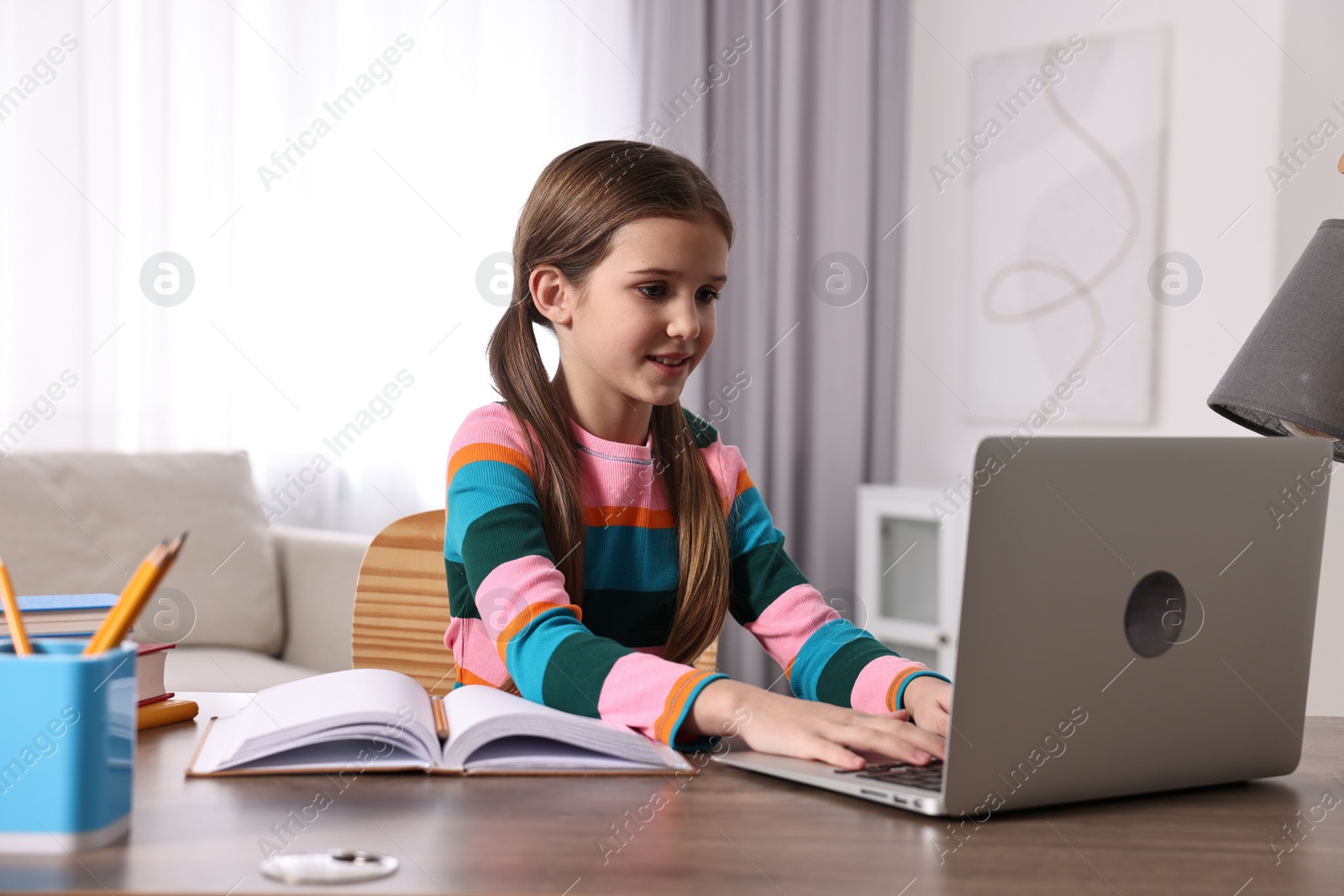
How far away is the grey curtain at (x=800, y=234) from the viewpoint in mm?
3092

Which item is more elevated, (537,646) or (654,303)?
(654,303)

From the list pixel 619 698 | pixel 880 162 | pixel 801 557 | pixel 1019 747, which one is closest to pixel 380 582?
pixel 619 698

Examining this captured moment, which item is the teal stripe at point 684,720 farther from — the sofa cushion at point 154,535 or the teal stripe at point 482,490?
the sofa cushion at point 154,535

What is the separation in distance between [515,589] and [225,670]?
4.77ft

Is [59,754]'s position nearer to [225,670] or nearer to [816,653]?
[816,653]

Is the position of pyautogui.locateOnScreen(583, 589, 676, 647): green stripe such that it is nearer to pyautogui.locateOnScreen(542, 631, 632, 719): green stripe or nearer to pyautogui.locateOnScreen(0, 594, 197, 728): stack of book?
pyautogui.locateOnScreen(542, 631, 632, 719): green stripe

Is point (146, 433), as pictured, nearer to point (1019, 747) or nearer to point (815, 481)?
point (815, 481)

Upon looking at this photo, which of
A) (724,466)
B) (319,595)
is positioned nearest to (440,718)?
(724,466)

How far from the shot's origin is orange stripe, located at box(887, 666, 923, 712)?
0.92 meters

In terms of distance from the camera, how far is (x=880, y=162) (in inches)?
129

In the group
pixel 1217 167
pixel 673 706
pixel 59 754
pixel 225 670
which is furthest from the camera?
pixel 1217 167

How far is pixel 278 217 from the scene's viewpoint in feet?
8.78

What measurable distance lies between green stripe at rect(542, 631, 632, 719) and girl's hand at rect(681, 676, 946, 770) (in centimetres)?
7

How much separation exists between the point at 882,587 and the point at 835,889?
8.49ft
